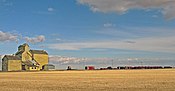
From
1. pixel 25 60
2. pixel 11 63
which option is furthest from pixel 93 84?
pixel 25 60

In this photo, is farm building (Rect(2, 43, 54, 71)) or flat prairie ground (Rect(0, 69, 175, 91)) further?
farm building (Rect(2, 43, 54, 71))

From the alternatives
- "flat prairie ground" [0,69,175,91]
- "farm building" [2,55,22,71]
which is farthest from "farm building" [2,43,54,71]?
"flat prairie ground" [0,69,175,91]

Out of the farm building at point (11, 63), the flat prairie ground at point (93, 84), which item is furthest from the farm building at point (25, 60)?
the flat prairie ground at point (93, 84)

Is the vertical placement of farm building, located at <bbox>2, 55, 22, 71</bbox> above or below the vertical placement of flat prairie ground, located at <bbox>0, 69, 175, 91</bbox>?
above

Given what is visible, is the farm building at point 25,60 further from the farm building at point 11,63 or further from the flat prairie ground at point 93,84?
the flat prairie ground at point 93,84

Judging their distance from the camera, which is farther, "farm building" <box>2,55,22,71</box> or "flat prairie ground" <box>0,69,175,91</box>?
"farm building" <box>2,55,22,71</box>

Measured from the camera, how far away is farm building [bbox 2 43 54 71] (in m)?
155

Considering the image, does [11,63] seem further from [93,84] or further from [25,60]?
[93,84]

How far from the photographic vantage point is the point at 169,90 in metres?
28.5

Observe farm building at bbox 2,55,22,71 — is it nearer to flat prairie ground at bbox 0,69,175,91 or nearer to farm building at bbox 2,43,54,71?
farm building at bbox 2,43,54,71

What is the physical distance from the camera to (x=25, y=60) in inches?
6422

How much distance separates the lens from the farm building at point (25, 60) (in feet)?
509

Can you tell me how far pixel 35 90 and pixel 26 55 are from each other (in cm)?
13763

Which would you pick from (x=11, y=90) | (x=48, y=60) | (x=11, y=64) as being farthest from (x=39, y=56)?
(x=11, y=90)
